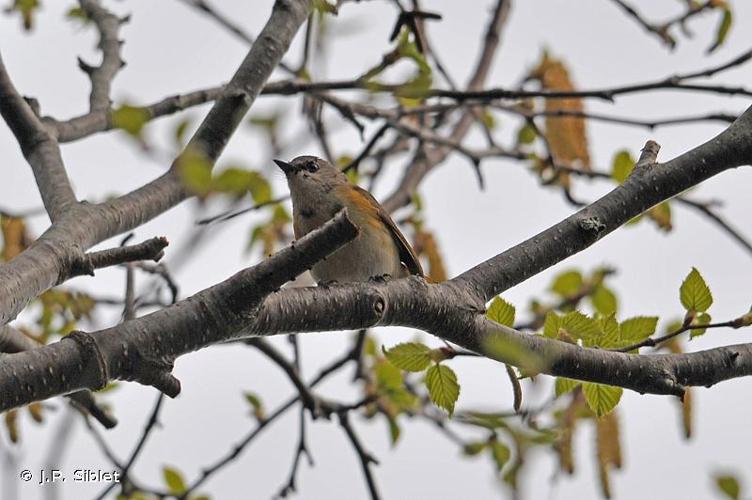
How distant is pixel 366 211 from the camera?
4.90 m

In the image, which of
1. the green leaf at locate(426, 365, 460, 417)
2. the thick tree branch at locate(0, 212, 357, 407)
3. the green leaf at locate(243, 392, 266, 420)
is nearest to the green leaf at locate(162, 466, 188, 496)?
the green leaf at locate(243, 392, 266, 420)

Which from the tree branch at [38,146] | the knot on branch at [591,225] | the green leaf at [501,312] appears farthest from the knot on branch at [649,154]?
the tree branch at [38,146]

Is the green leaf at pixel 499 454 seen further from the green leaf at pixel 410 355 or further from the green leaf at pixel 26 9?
the green leaf at pixel 26 9

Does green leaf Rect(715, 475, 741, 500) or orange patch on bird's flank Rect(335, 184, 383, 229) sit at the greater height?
orange patch on bird's flank Rect(335, 184, 383, 229)

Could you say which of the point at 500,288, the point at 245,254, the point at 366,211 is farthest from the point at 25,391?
the point at 245,254

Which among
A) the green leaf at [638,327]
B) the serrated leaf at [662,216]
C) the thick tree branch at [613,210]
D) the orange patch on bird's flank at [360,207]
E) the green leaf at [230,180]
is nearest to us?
the green leaf at [230,180]

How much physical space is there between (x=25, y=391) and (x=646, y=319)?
6.49 feet

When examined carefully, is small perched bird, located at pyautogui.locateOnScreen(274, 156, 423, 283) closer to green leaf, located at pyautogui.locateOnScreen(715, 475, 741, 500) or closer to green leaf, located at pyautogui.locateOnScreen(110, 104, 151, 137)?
green leaf, located at pyautogui.locateOnScreen(715, 475, 741, 500)

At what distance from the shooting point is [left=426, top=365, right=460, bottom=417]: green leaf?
3199mm

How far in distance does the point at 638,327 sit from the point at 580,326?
365mm

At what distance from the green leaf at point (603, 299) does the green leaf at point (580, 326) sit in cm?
279

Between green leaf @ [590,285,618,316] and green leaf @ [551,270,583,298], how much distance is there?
0.18 m

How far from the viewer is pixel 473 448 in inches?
221

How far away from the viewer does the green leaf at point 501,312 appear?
10.2 feet
